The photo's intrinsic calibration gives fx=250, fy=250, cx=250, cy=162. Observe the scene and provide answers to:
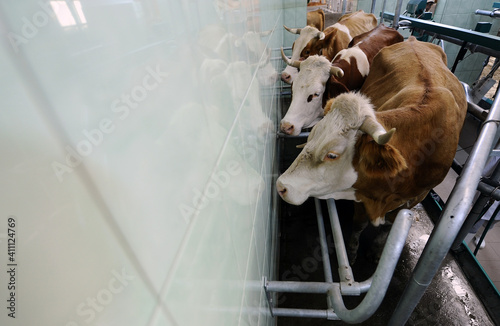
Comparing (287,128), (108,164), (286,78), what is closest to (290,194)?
(287,128)

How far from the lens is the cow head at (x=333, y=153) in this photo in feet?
3.68

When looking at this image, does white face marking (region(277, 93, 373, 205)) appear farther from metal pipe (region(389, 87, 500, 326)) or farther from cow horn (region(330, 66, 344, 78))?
cow horn (region(330, 66, 344, 78))

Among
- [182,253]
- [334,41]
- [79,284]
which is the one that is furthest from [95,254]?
[334,41]

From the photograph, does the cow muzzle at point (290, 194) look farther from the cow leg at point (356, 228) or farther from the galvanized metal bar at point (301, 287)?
the cow leg at point (356, 228)

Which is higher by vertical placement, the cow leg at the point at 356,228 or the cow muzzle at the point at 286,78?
the cow muzzle at the point at 286,78

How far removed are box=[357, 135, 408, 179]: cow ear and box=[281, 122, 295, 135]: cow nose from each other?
2.45 ft

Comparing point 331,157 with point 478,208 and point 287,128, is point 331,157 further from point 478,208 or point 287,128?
point 478,208

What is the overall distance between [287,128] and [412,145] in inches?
33.6

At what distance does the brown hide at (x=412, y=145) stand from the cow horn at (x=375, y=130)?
0.06 m

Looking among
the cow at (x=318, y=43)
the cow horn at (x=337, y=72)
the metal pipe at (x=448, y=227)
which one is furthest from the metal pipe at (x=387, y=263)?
the cow at (x=318, y=43)

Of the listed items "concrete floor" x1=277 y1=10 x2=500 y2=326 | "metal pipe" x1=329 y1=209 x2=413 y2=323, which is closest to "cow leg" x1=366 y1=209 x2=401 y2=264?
"concrete floor" x1=277 y1=10 x2=500 y2=326

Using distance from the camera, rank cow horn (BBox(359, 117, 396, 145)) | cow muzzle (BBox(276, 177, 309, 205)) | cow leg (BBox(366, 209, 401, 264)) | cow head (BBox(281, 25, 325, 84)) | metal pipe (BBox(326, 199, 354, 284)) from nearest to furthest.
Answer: metal pipe (BBox(326, 199, 354, 284)) < cow horn (BBox(359, 117, 396, 145)) < cow muzzle (BBox(276, 177, 309, 205)) < cow leg (BBox(366, 209, 401, 264)) < cow head (BBox(281, 25, 325, 84))

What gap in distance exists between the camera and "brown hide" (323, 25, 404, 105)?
198 cm

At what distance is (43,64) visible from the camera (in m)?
0.14
